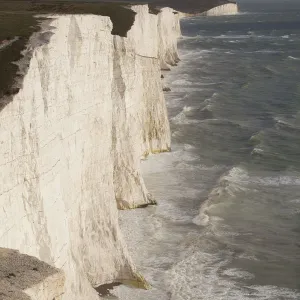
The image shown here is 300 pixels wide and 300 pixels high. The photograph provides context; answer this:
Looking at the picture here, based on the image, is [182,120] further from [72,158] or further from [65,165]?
[65,165]

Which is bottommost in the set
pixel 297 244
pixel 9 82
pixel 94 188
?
pixel 297 244

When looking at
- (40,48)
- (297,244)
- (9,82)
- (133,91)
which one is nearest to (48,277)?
(9,82)

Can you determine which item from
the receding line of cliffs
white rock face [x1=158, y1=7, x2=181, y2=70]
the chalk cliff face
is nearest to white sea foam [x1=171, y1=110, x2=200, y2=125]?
the chalk cliff face

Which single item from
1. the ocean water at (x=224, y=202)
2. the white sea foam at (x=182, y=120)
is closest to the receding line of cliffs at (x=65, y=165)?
the ocean water at (x=224, y=202)

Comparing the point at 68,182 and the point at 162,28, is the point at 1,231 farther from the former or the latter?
the point at 162,28

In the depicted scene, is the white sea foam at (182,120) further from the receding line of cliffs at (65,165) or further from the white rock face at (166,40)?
the white rock face at (166,40)

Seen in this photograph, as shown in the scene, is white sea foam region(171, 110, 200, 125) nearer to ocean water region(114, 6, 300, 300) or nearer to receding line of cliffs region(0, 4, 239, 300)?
ocean water region(114, 6, 300, 300)
